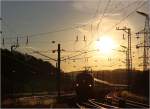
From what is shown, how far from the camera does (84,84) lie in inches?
2034

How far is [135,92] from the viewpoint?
2766 inches

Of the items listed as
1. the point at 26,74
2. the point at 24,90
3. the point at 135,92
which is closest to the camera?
the point at 135,92

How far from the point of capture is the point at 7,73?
66000 millimetres

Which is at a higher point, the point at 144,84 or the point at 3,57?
the point at 3,57

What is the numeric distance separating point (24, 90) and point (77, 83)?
36115mm

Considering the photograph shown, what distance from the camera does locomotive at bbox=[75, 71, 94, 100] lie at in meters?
51.1

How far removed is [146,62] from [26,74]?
29.3 m

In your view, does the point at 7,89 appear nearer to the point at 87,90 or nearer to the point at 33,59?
the point at 87,90

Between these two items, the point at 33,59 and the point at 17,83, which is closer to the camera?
the point at 17,83

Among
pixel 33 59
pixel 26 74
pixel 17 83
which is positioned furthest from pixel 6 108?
pixel 33 59

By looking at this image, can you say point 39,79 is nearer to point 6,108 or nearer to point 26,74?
point 26,74

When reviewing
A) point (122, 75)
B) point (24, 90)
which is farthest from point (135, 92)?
point (122, 75)

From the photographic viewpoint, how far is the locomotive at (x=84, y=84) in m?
51.1

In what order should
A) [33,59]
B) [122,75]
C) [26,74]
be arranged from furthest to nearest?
1. [122,75]
2. [33,59]
3. [26,74]
